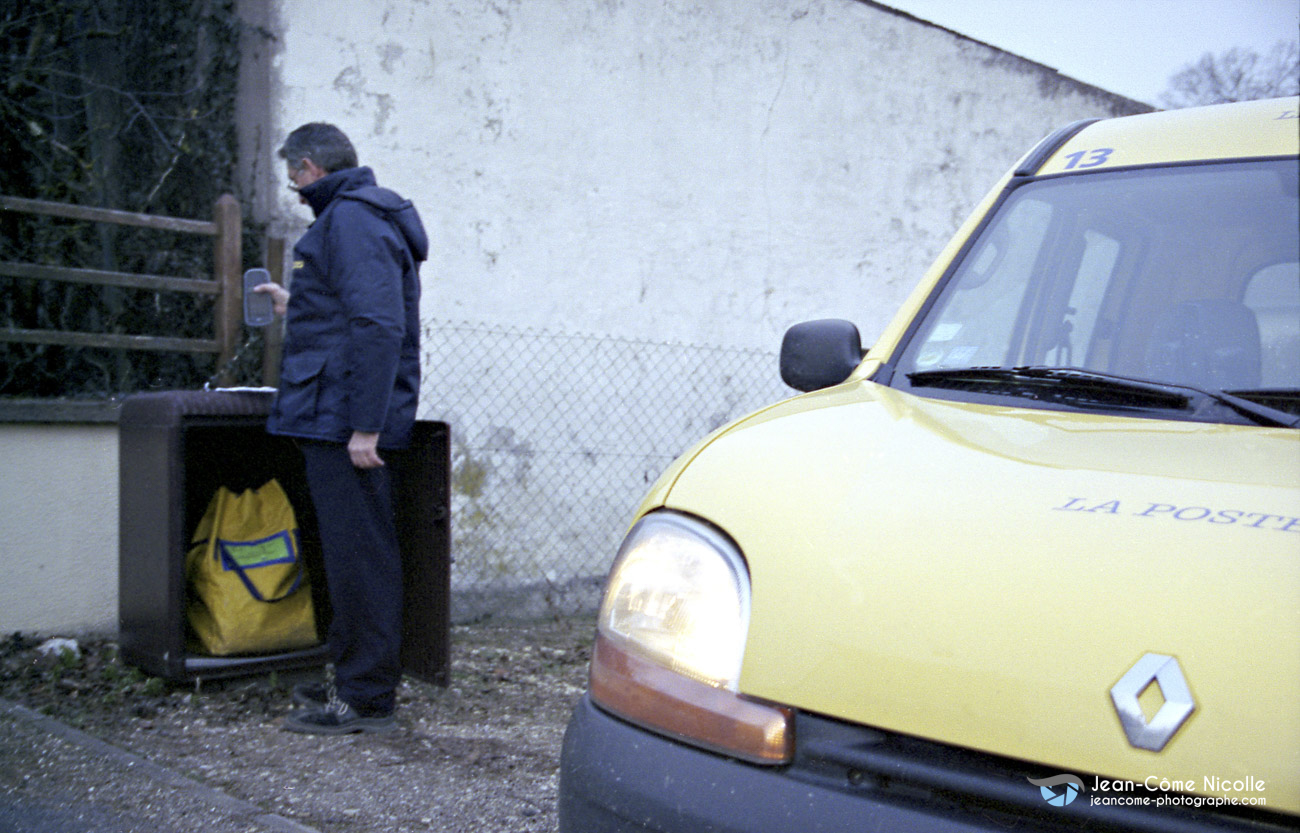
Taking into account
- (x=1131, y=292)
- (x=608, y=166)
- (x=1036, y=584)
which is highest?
(x=608, y=166)

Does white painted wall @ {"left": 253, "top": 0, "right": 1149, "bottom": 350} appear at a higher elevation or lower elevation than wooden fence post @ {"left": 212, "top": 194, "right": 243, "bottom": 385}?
higher

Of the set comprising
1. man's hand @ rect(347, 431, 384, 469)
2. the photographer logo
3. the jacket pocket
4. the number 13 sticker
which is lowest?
man's hand @ rect(347, 431, 384, 469)

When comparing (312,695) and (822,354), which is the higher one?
(822,354)

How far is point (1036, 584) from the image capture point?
1.43 m

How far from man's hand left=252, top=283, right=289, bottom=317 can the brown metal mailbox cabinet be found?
1.19 feet

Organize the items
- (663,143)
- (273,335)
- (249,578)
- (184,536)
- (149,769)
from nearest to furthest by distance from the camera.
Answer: (149,769), (184,536), (249,578), (273,335), (663,143)

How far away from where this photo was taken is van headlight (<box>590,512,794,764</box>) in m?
1.57

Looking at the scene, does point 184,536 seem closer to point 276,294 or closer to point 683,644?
point 276,294

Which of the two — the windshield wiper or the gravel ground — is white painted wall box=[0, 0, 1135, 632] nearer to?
the gravel ground

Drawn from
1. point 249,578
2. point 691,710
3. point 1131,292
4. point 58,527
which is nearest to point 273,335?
point 58,527

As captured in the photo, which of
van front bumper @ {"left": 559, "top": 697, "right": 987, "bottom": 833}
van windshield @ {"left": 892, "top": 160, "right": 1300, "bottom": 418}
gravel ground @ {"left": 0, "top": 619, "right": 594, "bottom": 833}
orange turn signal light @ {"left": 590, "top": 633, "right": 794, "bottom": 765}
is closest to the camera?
van front bumper @ {"left": 559, "top": 697, "right": 987, "bottom": 833}

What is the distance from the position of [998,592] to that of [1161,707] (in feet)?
0.77

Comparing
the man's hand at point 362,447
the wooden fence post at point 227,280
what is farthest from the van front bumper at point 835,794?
the wooden fence post at point 227,280

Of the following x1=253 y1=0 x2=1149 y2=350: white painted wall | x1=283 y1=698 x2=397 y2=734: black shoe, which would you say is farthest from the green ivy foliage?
x1=283 y1=698 x2=397 y2=734: black shoe
